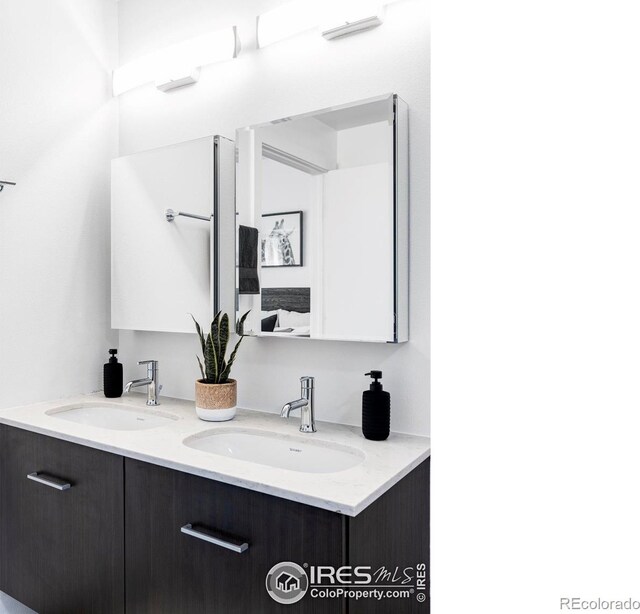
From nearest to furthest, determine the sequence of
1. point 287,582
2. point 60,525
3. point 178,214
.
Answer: point 287,582, point 60,525, point 178,214

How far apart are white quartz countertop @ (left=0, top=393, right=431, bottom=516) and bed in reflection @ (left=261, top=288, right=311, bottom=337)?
258mm

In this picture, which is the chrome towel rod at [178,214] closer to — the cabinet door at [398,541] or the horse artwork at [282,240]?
the horse artwork at [282,240]

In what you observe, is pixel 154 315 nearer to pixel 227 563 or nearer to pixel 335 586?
pixel 227 563

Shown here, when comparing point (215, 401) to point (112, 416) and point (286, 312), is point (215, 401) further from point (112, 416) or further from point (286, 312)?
point (112, 416)

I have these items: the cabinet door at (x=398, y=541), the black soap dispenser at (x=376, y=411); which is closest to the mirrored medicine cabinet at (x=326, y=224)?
the black soap dispenser at (x=376, y=411)

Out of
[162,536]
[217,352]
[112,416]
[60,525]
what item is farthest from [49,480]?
[217,352]

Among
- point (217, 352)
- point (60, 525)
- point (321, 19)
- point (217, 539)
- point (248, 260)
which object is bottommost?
point (60, 525)

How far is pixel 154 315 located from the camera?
1.62 metres

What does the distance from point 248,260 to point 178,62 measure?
0.73 meters

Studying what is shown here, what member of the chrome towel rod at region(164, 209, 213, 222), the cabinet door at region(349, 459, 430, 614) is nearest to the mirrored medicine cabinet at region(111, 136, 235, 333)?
the chrome towel rod at region(164, 209, 213, 222)

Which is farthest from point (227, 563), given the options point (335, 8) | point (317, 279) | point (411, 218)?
point (335, 8)

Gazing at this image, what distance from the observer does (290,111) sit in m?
1.42

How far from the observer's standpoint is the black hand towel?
4.58ft
